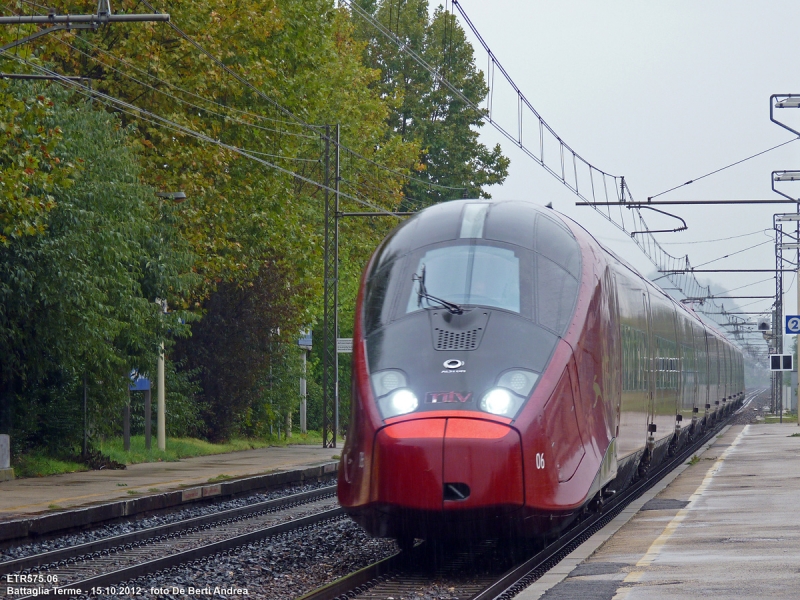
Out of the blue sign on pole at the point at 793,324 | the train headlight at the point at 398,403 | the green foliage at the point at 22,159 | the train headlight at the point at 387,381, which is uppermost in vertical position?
the green foliage at the point at 22,159

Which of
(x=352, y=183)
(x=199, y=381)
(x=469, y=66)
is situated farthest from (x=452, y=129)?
(x=199, y=381)

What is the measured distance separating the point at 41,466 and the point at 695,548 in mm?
13669

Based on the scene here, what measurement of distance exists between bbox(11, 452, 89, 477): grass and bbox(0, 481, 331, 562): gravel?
12.3 ft

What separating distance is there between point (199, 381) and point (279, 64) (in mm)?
8226

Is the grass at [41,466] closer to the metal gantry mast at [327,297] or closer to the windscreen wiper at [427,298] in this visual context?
the metal gantry mast at [327,297]

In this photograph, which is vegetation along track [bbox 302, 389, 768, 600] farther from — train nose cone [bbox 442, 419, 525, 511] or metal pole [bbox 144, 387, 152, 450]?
metal pole [bbox 144, 387, 152, 450]

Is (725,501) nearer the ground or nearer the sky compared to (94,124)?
nearer the ground

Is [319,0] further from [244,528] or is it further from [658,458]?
[244,528]

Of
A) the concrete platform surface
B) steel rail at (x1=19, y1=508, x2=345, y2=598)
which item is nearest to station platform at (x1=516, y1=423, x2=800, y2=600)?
steel rail at (x1=19, y1=508, x2=345, y2=598)

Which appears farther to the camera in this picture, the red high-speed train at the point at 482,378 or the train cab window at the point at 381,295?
the train cab window at the point at 381,295

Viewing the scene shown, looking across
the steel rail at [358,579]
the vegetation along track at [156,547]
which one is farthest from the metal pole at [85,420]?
→ the steel rail at [358,579]

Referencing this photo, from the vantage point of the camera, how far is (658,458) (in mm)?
19766

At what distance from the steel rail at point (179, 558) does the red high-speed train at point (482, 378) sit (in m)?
2.11

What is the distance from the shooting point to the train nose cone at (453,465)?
8961 mm
